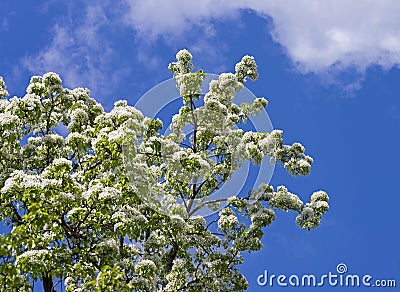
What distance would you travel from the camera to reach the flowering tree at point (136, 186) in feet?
43.1

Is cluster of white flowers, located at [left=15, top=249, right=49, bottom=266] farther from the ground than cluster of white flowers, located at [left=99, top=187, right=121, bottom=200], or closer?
closer

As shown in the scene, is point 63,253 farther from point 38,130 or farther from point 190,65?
point 190,65

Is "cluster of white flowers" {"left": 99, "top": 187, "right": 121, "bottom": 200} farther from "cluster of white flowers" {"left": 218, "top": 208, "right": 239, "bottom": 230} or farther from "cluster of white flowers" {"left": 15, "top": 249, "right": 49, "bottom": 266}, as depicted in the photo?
"cluster of white flowers" {"left": 218, "top": 208, "right": 239, "bottom": 230}

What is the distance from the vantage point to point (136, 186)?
46.2ft

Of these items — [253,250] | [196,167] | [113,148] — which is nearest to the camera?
[113,148]

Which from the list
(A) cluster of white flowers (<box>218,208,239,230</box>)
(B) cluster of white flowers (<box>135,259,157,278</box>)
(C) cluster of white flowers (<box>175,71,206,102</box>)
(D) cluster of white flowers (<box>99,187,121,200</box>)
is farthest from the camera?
(C) cluster of white flowers (<box>175,71,206,102</box>)

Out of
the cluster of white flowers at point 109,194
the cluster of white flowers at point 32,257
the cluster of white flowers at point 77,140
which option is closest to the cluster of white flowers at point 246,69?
the cluster of white flowers at point 77,140

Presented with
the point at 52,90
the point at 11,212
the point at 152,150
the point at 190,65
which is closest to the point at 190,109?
the point at 190,65

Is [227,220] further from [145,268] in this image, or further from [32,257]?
[32,257]

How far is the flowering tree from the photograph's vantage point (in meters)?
13.1

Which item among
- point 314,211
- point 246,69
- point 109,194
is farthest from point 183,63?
point 109,194

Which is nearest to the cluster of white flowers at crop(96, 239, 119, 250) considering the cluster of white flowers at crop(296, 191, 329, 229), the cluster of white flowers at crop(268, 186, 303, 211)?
the cluster of white flowers at crop(268, 186, 303, 211)

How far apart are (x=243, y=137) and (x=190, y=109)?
2.19 meters

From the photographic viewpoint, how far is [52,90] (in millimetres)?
17312
